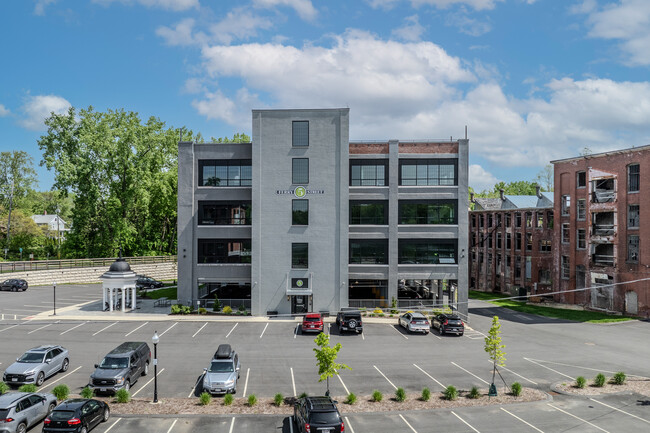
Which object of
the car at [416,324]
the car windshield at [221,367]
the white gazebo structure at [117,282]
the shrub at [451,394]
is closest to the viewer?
the shrub at [451,394]

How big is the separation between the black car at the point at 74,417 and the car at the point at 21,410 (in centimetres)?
127

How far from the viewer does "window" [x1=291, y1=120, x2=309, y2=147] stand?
44406 millimetres

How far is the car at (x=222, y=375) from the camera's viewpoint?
22.1m

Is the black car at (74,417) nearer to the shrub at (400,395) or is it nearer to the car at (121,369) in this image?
the car at (121,369)

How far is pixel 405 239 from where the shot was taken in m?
45.5

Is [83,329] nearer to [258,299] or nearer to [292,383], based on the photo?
[258,299]

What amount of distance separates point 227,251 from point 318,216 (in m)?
9.97

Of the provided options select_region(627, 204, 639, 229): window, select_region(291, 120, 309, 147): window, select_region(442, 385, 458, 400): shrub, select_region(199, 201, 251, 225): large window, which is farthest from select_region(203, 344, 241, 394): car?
select_region(627, 204, 639, 229): window

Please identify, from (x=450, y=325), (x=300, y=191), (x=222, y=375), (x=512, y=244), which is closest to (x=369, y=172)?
(x=300, y=191)

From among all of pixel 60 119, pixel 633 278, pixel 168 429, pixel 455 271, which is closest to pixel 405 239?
pixel 455 271

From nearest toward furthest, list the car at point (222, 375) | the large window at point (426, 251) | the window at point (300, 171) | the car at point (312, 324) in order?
the car at point (222, 375) < the car at point (312, 324) < the window at point (300, 171) < the large window at point (426, 251)

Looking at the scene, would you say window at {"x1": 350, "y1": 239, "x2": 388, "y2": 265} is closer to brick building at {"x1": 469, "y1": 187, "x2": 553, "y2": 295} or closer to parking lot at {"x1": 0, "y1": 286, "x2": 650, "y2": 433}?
parking lot at {"x1": 0, "y1": 286, "x2": 650, "y2": 433}

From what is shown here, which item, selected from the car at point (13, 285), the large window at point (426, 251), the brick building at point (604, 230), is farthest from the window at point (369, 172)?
the car at point (13, 285)

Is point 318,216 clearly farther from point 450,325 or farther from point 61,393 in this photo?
point 61,393
